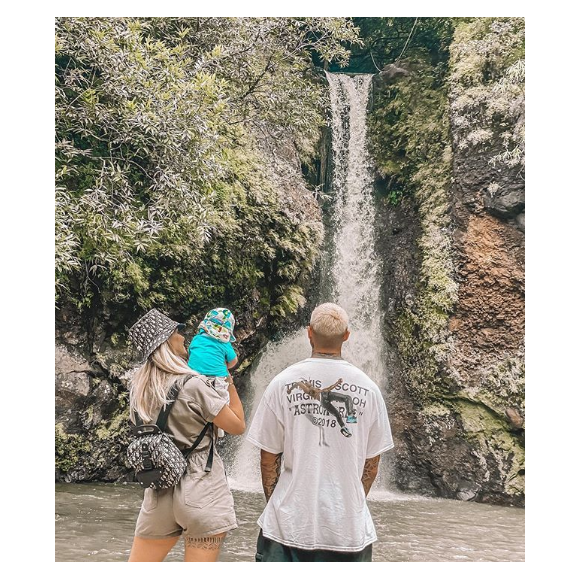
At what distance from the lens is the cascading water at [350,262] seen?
43.3 ft

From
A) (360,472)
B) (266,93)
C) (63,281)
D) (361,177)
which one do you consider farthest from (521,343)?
(360,472)

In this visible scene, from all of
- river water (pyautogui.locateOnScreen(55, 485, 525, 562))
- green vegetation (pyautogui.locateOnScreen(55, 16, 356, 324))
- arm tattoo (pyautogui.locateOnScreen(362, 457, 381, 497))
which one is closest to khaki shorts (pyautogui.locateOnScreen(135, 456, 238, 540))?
arm tattoo (pyautogui.locateOnScreen(362, 457, 381, 497))

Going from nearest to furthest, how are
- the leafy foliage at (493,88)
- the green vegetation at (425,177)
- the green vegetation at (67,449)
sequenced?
the green vegetation at (67,449)
the leafy foliage at (493,88)
the green vegetation at (425,177)

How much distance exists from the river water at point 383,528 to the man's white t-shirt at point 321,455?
13.4 ft

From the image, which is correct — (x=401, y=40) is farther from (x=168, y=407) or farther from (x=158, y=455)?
(x=158, y=455)

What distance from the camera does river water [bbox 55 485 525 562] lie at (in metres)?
7.19

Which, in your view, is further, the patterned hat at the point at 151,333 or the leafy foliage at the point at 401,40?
the leafy foliage at the point at 401,40

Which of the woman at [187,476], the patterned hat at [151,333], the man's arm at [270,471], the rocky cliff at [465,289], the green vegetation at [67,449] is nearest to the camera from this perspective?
the man's arm at [270,471]

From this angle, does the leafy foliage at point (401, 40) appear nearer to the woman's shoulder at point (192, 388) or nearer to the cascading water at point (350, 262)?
the cascading water at point (350, 262)

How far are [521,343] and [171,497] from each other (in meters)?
9.89

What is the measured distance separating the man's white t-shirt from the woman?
→ 13.7 inches

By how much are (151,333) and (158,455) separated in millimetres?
710

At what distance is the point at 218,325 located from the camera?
379 cm

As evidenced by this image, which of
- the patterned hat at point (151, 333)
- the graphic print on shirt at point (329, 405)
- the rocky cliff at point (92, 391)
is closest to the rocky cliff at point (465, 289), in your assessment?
the rocky cliff at point (92, 391)
